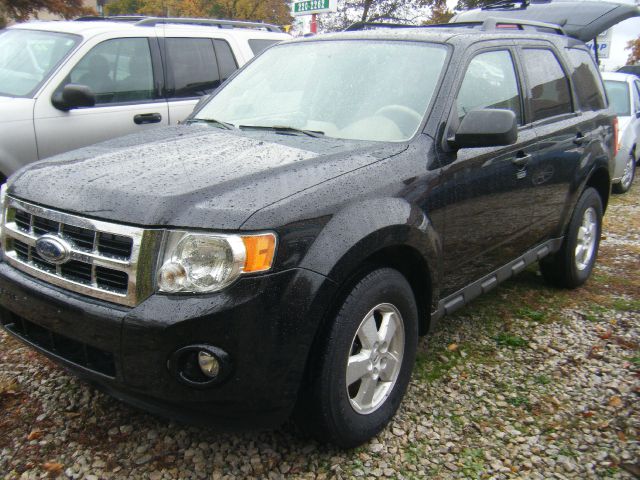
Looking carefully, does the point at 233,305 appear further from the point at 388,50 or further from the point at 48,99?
the point at 48,99

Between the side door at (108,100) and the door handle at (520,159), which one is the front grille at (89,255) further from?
the side door at (108,100)

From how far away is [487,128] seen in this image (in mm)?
2857

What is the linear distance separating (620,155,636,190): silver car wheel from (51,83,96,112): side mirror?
771 centimetres

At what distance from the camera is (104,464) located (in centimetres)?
257

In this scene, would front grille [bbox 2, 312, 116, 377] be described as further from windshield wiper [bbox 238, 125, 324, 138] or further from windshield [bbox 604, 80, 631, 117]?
windshield [bbox 604, 80, 631, 117]

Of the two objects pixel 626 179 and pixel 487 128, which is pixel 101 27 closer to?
pixel 487 128

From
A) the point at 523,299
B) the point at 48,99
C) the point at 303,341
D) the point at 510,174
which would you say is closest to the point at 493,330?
the point at 523,299

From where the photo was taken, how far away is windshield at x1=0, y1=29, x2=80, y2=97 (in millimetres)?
4953

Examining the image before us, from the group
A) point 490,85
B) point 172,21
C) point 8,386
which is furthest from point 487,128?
point 172,21

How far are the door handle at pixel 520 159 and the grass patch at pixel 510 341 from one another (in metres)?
1.12

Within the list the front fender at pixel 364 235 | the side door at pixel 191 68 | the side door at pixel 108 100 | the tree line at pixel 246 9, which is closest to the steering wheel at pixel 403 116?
the front fender at pixel 364 235

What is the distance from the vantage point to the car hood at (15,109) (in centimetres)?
462

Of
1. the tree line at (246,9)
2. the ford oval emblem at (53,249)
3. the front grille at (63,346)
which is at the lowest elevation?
the front grille at (63,346)

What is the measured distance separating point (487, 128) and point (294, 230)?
1190mm
